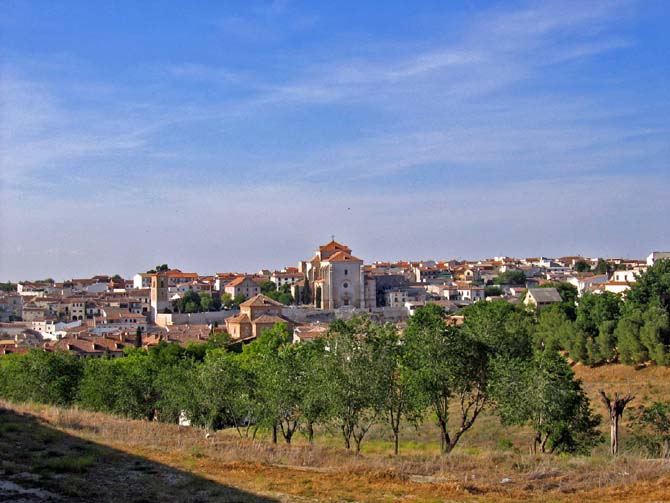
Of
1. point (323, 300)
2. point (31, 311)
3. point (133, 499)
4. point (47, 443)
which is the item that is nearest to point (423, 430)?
point (47, 443)

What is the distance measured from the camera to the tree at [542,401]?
16.6 metres

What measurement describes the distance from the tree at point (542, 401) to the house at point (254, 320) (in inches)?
1673

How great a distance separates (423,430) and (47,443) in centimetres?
1645

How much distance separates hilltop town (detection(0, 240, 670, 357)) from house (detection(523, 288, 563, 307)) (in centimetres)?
9

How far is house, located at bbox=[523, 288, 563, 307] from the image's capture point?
63125 millimetres

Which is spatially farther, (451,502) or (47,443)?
(47,443)

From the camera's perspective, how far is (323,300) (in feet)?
264

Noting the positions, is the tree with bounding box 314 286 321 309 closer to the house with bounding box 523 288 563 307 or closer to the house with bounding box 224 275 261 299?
the house with bounding box 224 275 261 299

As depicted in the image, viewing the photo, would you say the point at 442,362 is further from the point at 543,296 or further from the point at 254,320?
the point at 543,296

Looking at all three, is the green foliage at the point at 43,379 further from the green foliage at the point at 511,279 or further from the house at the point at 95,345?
the green foliage at the point at 511,279

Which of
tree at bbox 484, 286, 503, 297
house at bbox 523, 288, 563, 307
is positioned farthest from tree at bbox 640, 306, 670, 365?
tree at bbox 484, 286, 503, 297

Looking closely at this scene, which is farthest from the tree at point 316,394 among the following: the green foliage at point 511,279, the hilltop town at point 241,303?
the green foliage at point 511,279

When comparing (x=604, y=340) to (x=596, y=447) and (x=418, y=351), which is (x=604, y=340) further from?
(x=418, y=351)

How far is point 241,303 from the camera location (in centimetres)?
7700
